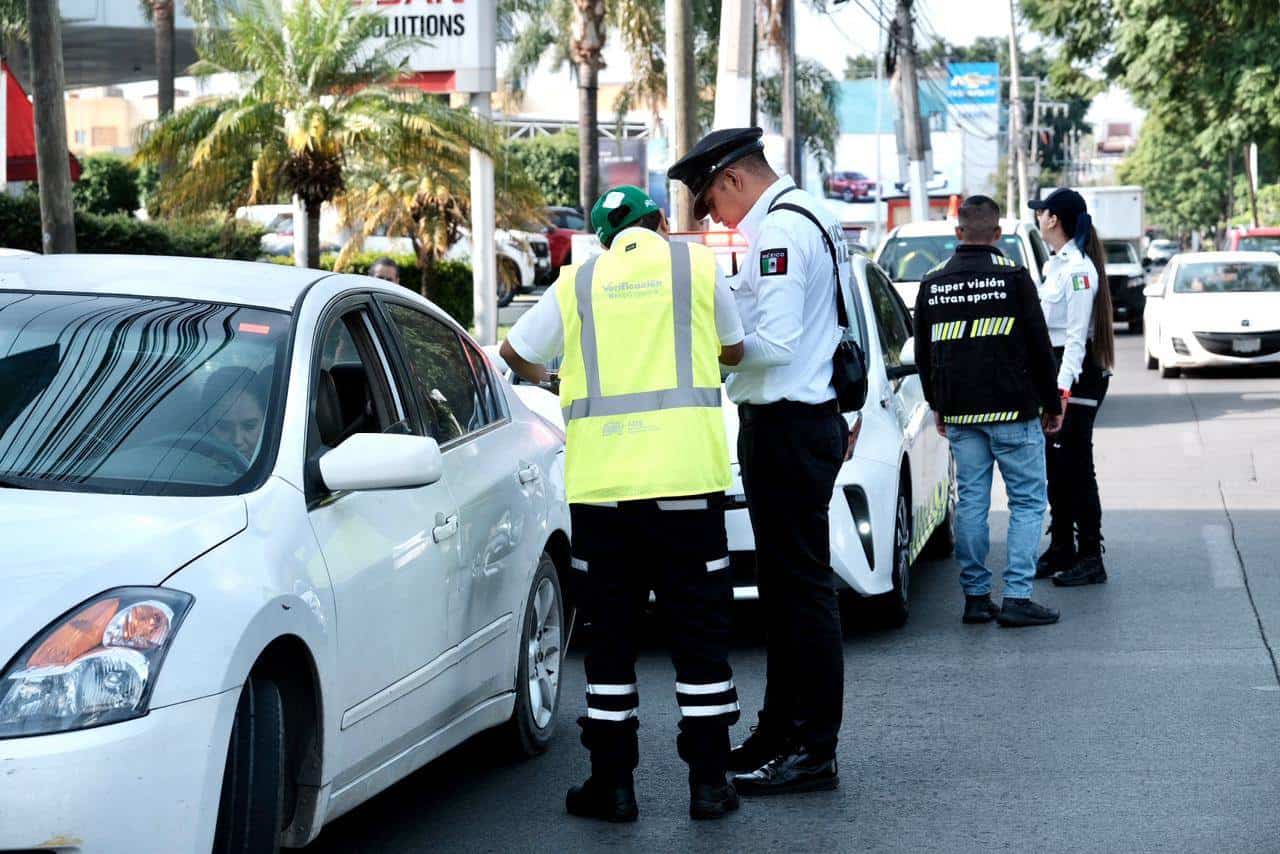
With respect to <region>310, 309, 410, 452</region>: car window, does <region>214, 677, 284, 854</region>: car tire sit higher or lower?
lower

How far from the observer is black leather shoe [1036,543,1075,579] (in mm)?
9633

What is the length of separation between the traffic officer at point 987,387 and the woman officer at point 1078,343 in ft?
2.96

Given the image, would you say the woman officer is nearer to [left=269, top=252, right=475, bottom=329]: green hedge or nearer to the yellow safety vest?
the yellow safety vest

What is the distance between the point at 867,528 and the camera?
7664 millimetres

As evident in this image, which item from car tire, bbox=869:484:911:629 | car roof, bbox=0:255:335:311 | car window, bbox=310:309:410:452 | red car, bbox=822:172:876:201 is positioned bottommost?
car tire, bbox=869:484:911:629

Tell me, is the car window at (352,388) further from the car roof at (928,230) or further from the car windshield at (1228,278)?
the car windshield at (1228,278)

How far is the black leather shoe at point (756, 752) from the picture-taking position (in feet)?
19.5

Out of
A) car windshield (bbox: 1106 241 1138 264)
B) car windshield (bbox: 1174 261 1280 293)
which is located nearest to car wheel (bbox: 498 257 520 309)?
car windshield (bbox: 1106 241 1138 264)

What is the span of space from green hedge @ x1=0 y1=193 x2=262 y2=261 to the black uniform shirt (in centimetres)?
1258

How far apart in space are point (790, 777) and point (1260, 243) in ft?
103

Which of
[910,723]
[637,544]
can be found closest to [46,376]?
[637,544]

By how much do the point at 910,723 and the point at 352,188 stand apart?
65.2 feet

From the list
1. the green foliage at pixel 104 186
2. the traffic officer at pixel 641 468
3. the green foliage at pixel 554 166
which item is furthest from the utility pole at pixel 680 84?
the green foliage at pixel 554 166

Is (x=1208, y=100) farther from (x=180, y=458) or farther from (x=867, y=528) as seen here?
(x=180, y=458)
